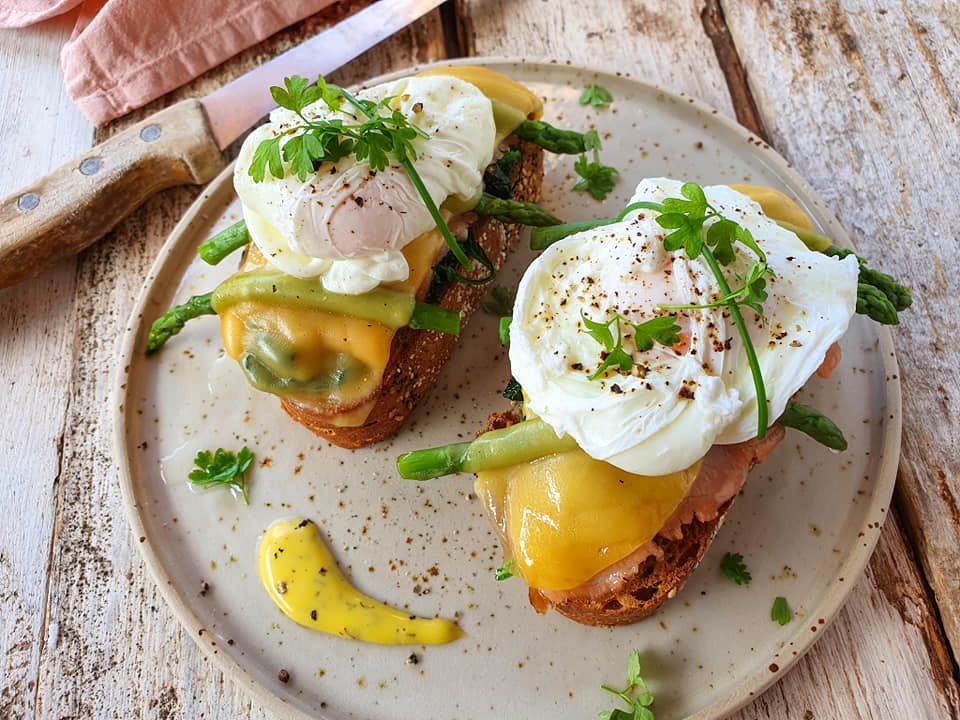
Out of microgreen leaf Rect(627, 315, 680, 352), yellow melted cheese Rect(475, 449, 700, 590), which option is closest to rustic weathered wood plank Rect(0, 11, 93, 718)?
yellow melted cheese Rect(475, 449, 700, 590)

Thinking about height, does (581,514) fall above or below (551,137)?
below

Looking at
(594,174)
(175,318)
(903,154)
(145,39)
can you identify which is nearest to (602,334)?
(594,174)

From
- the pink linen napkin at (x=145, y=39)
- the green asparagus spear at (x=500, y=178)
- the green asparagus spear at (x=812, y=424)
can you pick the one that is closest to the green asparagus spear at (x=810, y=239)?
the green asparagus spear at (x=812, y=424)

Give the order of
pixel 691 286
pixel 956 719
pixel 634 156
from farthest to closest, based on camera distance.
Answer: pixel 634 156, pixel 956 719, pixel 691 286

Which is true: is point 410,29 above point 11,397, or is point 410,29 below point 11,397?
above

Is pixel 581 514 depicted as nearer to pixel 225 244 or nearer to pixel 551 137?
pixel 551 137

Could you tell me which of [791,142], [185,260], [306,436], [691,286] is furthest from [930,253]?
[185,260]

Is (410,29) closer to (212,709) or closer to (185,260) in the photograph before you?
(185,260)
